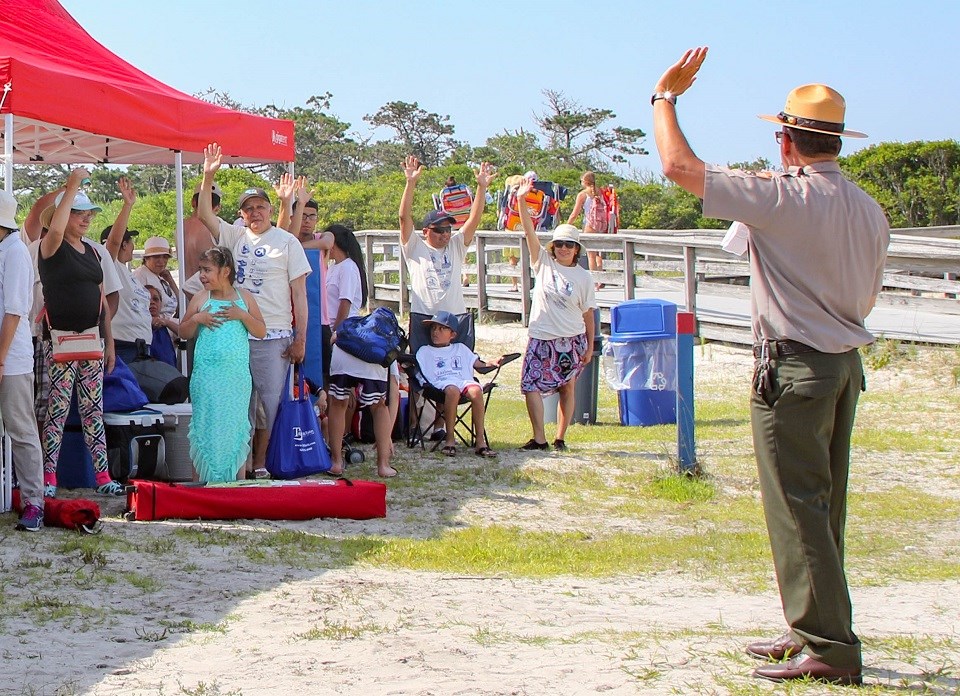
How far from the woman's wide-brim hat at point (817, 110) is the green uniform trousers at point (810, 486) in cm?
74

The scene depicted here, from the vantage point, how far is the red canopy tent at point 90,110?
25.1 feet

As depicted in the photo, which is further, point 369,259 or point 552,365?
point 369,259

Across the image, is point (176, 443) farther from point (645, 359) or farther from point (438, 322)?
point (645, 359)

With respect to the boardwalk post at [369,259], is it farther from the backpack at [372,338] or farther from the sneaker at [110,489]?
the sneaker at [110,489]

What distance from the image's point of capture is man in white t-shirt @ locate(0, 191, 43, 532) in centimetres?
649

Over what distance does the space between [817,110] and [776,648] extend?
70.6 inches

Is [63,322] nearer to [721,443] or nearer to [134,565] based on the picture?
[134,565]

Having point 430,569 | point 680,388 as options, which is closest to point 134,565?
point 430,569

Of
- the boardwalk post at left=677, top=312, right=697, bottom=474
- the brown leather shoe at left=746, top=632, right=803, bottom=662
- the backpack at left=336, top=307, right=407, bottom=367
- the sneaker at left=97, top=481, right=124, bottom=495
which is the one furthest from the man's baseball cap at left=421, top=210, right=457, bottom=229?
the brown leather shoe at left=746, top=632, right=803, bottom=662

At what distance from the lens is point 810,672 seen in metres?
4.17

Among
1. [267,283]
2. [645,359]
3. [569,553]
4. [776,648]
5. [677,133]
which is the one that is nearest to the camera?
[677,133]

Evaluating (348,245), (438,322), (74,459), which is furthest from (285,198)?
(74,459)

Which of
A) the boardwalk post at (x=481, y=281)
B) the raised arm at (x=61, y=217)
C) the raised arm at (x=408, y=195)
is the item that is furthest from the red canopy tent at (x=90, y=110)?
the boardwalk post at (x=481, y=281)

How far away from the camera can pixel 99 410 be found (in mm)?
7660
